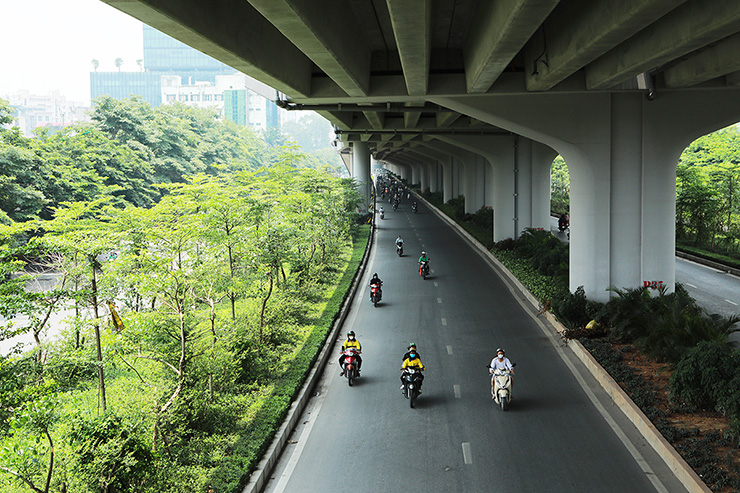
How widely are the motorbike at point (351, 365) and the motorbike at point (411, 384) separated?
5.14 ft

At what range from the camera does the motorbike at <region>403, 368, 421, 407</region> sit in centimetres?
1304

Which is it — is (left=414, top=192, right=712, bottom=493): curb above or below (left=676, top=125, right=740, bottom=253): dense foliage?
below

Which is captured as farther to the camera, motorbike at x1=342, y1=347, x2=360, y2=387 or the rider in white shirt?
motorbike at x1=342, y1=347, x2=360, y2=387

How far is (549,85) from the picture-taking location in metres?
16.7

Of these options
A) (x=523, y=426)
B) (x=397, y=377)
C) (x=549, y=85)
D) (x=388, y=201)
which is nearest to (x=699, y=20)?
(x=549, y=85)

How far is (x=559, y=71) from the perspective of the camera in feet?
47.0

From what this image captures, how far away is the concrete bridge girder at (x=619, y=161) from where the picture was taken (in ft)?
61.0

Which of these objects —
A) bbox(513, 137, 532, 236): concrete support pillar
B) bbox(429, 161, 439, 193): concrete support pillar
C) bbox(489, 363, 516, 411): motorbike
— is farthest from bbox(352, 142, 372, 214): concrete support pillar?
bbox(489, 363, 516, 411): motorbike

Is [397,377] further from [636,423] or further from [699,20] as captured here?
[699,20]

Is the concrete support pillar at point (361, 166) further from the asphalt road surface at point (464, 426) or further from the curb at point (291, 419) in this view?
the asphalt road surface at point (464, 426)

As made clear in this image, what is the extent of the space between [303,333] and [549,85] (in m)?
9.57

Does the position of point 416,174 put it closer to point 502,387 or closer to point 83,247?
point 502,387

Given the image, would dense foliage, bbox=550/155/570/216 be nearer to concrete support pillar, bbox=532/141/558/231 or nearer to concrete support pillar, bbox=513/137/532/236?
concrete support pillar, bbox=532/141/558/231

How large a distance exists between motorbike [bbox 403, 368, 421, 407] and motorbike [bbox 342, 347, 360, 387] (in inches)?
61.7
